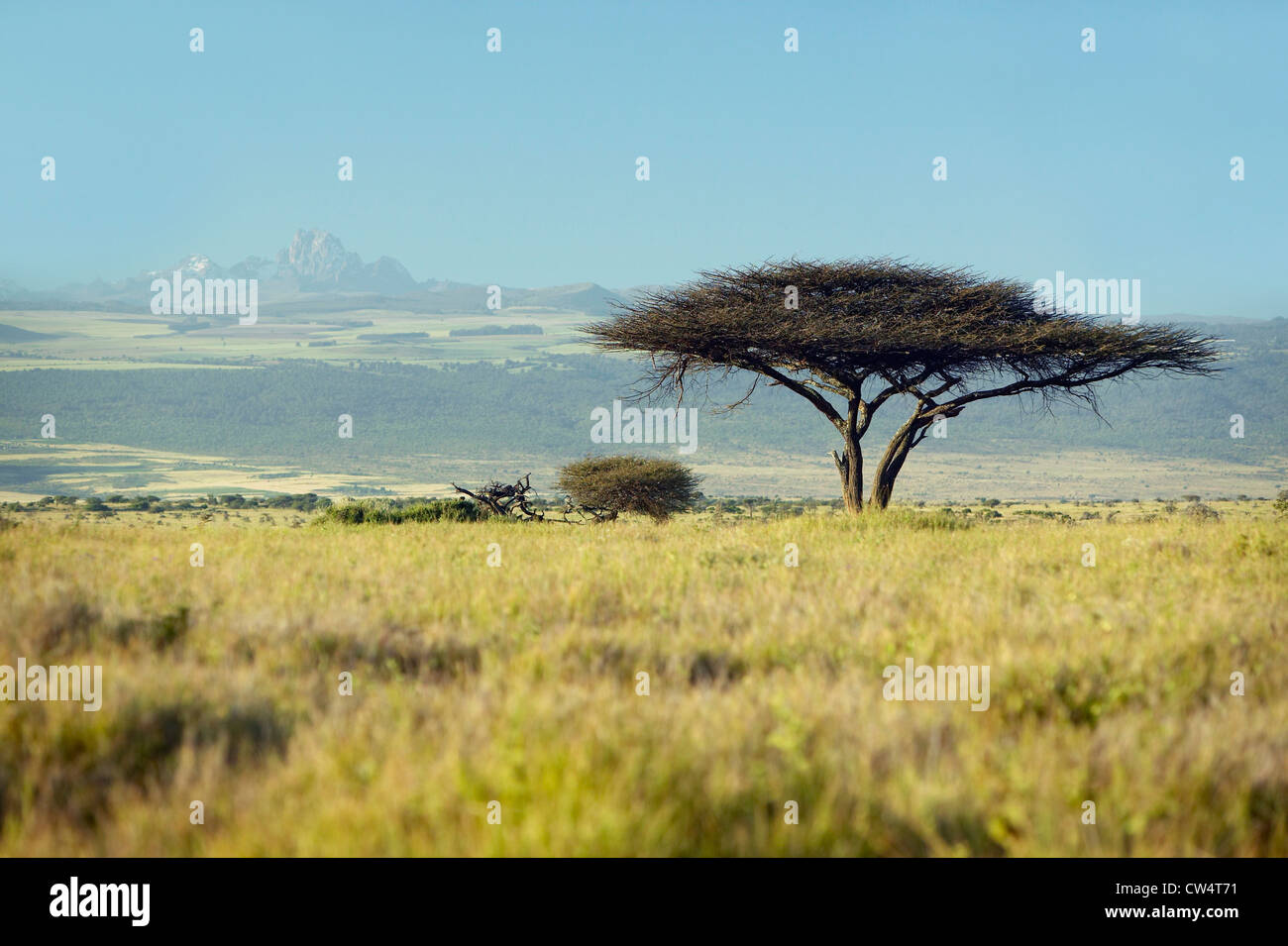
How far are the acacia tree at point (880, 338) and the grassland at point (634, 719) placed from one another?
12.1 metres

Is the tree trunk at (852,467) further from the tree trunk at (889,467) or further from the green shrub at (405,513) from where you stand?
the green shrub at (405,513)

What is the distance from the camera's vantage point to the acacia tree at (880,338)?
20.0 metres

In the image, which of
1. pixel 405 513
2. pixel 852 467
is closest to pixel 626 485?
pixel 405 513

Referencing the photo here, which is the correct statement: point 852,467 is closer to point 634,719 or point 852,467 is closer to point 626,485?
point 626,485

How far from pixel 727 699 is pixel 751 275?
18597mm

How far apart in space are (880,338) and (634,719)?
55.3 ft

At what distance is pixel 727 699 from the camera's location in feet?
14.5

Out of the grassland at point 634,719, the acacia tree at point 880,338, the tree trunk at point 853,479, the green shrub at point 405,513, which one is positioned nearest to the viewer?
the grassland at point 634,719

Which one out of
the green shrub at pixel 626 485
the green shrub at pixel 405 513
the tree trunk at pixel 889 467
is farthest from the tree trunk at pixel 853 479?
the green shrub at pixel 626 485

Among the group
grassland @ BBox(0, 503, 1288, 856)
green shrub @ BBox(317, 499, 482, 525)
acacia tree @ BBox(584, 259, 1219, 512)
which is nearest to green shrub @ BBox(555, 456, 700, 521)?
green shrub @ BBox(317, 499, 482, 525)

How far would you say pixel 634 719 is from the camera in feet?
13.6

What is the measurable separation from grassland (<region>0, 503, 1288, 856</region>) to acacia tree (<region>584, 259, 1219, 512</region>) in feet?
39.8

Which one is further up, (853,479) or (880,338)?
(880,338)
